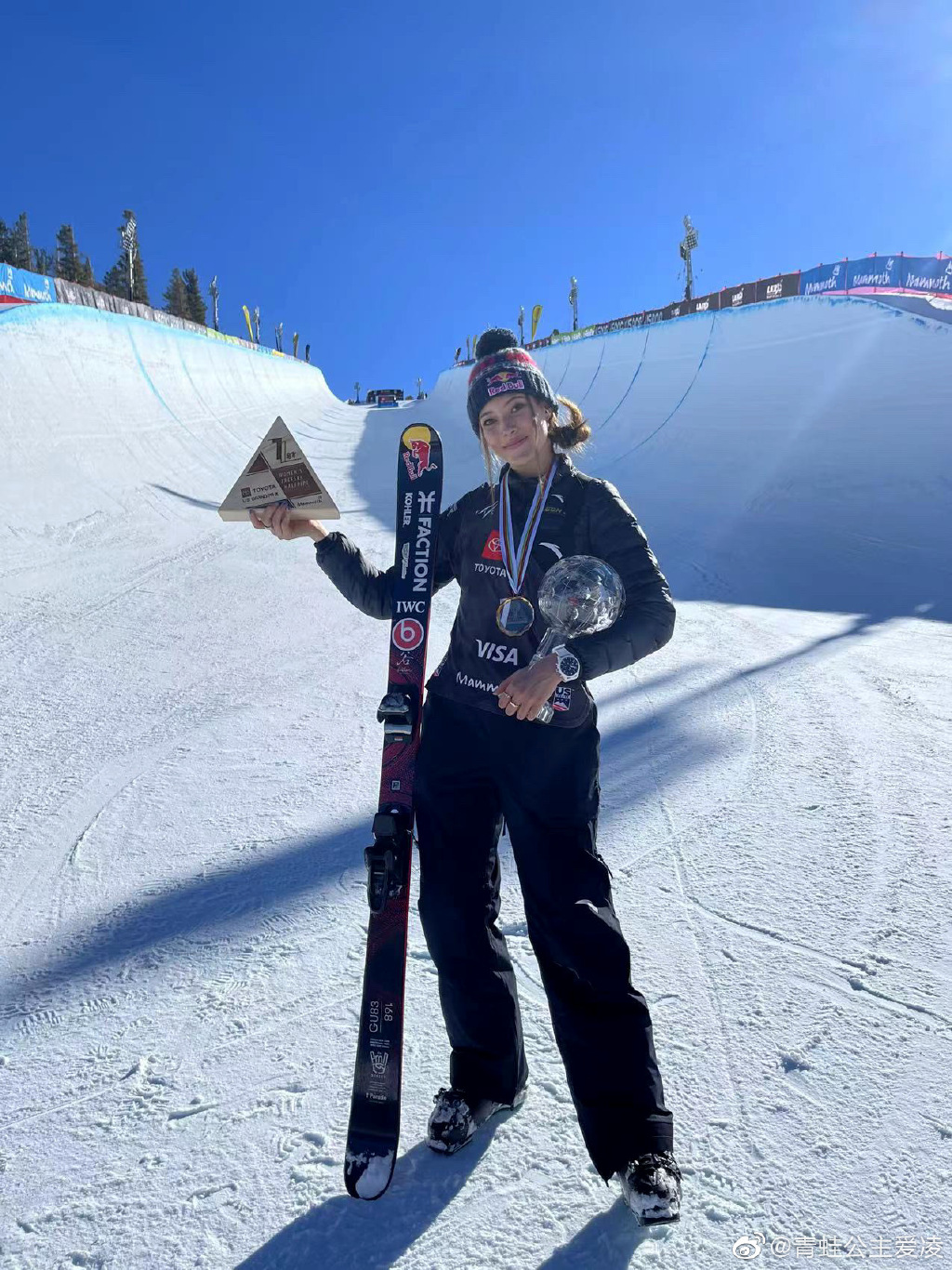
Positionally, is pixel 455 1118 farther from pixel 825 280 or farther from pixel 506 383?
pixel 825 280

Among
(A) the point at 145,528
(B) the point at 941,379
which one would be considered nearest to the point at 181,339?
(A) the point at 145,528

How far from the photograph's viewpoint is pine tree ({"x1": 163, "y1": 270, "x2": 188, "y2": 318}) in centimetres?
7026

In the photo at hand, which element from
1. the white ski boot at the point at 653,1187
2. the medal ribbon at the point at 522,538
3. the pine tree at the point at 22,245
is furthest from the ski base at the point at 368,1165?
the pine tree at the point at 22,245

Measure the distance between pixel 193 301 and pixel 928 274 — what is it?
74.9m

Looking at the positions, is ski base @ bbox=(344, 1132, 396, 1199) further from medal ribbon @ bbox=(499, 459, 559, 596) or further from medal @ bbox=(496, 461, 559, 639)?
medal ribbon @ bbox=(499, 459, 559, 596)

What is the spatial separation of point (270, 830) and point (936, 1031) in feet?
7.54

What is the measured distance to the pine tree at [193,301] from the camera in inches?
2879

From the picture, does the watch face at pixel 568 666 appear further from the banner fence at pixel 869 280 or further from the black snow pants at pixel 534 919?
the banner fence at pixel 869 280

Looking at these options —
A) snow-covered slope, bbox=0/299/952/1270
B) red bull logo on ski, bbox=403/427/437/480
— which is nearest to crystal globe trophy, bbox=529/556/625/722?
red bull logo on ski, bbox=403/427/437/480

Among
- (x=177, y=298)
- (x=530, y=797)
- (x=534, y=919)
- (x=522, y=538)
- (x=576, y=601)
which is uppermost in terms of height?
(x=177, y=298)

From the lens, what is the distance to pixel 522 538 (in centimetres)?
179

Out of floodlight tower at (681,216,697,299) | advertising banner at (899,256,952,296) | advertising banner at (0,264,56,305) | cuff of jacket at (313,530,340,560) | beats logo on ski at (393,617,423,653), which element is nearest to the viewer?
beats logo on ski at (393,617,423,653)

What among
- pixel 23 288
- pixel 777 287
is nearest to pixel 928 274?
pixel 777 287

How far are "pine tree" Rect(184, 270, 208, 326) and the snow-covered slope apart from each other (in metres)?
76.5
